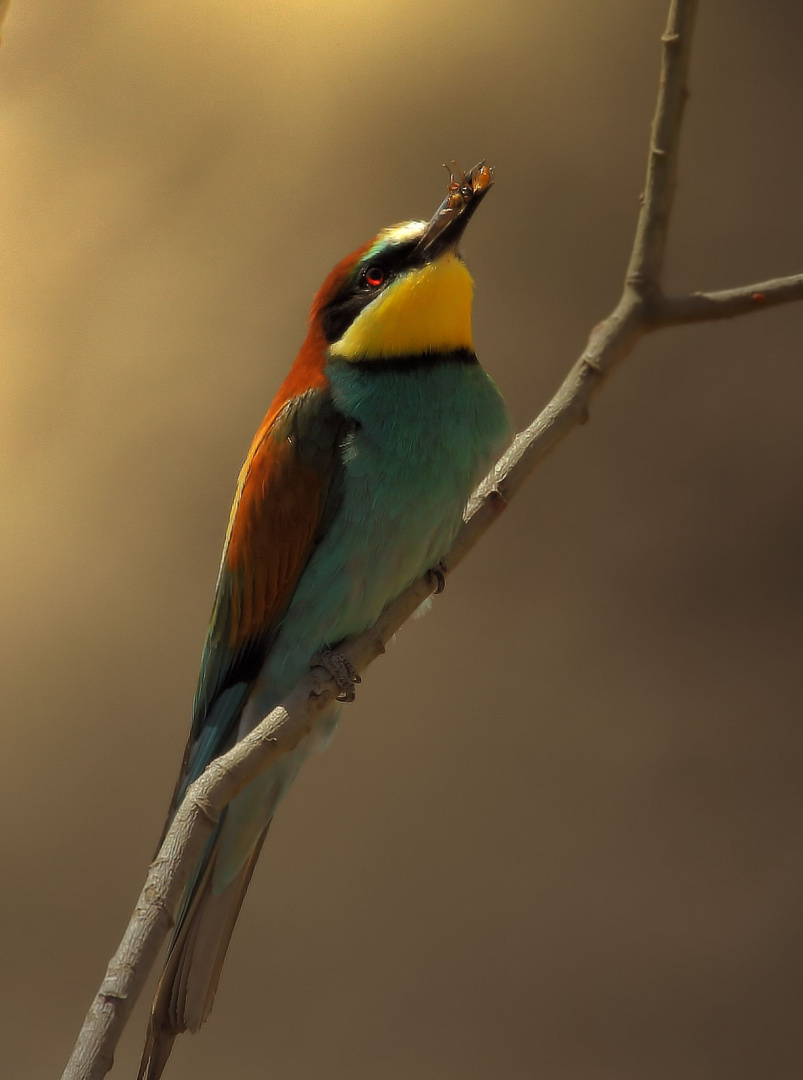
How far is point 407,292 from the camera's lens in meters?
1.39

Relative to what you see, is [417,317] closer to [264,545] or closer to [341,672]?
[264,545]

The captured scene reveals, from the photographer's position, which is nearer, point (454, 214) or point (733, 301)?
point (733, 301)

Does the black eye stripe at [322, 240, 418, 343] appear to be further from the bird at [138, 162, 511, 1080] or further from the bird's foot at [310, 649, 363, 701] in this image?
the bird's foot at [310, 649, 363, 701]

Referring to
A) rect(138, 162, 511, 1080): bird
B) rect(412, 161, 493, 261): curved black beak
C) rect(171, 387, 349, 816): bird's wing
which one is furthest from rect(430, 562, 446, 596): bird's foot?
rect(412, 161, 493, 261): curved black beak

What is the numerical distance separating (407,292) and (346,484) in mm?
247

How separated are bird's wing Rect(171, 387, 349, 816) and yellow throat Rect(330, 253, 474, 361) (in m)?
0.08

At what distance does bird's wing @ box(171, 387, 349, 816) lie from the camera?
55.9 inches

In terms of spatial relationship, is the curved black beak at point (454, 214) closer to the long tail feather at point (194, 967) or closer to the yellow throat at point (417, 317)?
the yellow throat at point (417, 317)

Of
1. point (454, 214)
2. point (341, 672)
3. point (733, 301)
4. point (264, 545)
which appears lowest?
point (341, 672)

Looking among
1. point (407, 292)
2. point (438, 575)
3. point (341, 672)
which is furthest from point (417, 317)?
point (341, 672)

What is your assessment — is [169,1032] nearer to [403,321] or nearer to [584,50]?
[403,321]

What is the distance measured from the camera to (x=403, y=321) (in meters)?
1.41

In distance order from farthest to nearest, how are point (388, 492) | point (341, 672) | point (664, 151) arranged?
point (388, 492)
point (341, 672)
point (664, 151)

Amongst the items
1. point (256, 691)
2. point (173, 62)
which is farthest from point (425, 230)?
point (173, 62)
